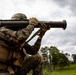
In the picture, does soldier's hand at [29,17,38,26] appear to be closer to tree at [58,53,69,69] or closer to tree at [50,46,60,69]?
tree at [50,46,60,69]

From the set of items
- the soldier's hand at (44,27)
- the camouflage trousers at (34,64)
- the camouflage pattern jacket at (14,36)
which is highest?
the soldier's hand at (44,27)

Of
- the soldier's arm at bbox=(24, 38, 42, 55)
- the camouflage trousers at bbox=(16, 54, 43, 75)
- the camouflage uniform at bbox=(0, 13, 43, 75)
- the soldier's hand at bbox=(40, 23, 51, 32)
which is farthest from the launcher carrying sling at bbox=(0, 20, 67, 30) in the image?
the camouflage trousers at bbox=(16, 54, 43, 75)

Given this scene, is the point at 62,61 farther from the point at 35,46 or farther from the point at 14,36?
the point at 14,36

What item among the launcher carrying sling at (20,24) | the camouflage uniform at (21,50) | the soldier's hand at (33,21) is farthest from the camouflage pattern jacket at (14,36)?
the launcher carrying sling at (20,24)

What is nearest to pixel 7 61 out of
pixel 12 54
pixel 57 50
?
pixel 12 54

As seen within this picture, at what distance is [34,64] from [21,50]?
568 mm

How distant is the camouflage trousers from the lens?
27.9 ft

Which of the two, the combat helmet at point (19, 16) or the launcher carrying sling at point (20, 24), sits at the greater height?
the combat helmet at point (19, 16)

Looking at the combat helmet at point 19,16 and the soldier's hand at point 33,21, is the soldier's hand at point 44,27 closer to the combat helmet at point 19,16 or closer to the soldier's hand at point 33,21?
the soldier's hand at point 33,21

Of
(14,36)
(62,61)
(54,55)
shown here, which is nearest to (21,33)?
(14,36)

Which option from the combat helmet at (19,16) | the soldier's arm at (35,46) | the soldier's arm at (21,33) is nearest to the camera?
the soldier's arm at (21,33)

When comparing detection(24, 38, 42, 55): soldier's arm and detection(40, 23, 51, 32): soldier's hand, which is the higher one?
detection(40, 23, 51, 32): soldier's hand

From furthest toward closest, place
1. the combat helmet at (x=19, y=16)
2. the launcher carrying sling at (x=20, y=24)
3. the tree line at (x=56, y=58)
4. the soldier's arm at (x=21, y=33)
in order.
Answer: the tree line at (x=56, y=58), the combat helmet at (x=19, y=16), the launcher carrying sling at (x=20, y=24), the soldier's arm at (x=21, y=33)

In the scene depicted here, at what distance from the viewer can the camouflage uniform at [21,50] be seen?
25.6 feet
